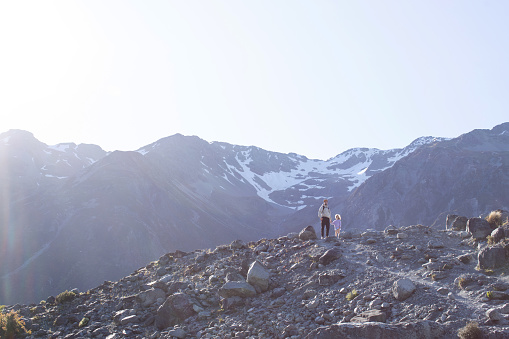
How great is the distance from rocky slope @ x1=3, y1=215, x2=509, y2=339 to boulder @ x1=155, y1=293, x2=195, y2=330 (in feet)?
0.12

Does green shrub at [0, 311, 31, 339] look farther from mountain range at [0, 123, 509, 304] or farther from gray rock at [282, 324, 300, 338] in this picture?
mountain range at [0, 123, 509, 304]

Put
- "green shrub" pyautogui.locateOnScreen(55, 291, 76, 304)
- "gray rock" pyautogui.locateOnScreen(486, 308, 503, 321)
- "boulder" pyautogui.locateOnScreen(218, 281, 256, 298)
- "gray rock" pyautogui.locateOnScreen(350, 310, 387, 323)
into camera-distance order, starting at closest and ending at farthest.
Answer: "gray rock" pyautogui.locateOnScreen(486, 308, 503, 321), "gray rock" pyautogui.locateOnScreen(350, 310, 387, 323), "boulder" pyautogui.locateOnScreen(218, 281, 256, 298), "green shrub" pyautogui.locateOnScreen(55, 291, 76, 304)

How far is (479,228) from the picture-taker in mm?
14250

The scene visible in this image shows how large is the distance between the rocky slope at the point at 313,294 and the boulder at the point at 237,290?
0.13 feet

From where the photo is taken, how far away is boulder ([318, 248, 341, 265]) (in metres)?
15.2

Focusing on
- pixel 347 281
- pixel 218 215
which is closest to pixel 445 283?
pixel 347 281

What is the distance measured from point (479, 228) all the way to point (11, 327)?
18828 millimetres

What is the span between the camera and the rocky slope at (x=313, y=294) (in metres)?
9.69

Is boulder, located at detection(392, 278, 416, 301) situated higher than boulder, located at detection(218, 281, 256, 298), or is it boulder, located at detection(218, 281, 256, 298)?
boulder, located at detection(392, 278, 416, 301)

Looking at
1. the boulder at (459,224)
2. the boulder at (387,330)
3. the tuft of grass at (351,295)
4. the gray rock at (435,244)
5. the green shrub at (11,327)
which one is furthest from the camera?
the boulder at (459,224)

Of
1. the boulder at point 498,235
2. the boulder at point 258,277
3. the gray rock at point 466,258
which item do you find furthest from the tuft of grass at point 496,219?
the boulder at point 258,277

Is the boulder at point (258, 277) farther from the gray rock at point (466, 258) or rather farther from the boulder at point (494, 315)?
the boulder at point (494, 315)

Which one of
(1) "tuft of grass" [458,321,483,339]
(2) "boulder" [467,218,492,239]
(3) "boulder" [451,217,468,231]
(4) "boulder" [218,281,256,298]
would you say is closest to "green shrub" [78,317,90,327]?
(4) "boulder" [218,281,256,298]

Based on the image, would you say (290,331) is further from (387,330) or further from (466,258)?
(466,258)
